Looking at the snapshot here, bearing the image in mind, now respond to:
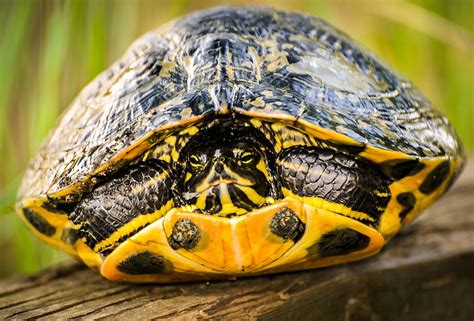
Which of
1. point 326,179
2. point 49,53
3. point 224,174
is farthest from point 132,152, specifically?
point 49,53

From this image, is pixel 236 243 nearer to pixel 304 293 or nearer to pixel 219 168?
pixel 219 168

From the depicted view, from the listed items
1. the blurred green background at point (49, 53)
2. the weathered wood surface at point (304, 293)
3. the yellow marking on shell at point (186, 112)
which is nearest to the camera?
the yellow marking on shell at point (186, 112)

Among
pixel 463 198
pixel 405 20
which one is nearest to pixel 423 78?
pixel 405 20

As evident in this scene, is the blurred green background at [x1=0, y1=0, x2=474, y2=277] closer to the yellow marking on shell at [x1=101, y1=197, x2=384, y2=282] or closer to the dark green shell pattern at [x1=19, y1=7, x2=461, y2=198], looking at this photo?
the dark green shell pattern at [x1=19, y1=7, x2=461, y2=198]

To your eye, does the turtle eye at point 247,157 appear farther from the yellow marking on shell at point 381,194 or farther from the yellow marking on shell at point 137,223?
the yellow marking on shell at point 381,194

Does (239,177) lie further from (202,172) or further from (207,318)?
(207,318)

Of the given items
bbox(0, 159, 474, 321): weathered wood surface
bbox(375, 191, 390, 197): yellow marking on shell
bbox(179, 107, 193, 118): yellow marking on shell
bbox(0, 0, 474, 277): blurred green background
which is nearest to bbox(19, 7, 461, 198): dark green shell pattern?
bbox(179, 107, 193, 118): yellow marking on shell

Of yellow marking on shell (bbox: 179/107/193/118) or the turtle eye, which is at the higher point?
yellow marking on shell (bbox: 179/107/193/118)

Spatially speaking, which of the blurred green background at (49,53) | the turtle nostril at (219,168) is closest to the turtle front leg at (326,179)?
the turtle nostril at (219,168)
